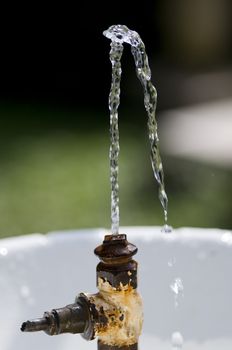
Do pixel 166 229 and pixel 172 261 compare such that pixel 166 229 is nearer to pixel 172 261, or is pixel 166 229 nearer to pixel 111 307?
pixel 172 261

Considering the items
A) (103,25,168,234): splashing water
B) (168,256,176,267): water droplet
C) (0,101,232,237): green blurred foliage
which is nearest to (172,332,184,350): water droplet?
(168,256,176,267): water droplet

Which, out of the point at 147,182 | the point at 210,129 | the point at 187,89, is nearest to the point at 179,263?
the point at 147,182

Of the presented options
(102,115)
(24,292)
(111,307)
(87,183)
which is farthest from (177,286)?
(102,115)

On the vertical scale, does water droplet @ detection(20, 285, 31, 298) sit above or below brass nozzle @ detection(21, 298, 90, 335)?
below

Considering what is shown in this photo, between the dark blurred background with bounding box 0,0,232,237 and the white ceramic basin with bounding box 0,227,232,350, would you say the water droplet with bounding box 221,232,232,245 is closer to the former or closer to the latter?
the white ceramic basin with bounding box 0,227,232,350

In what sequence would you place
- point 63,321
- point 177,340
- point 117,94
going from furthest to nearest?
point 177,340, point 117,94, point 63,321

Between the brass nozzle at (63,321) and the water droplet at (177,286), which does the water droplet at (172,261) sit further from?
the brass nozzle at (63,321)

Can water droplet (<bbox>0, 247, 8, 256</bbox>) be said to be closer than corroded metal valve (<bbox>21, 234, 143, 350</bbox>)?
No

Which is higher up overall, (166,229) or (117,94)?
(117,94)
